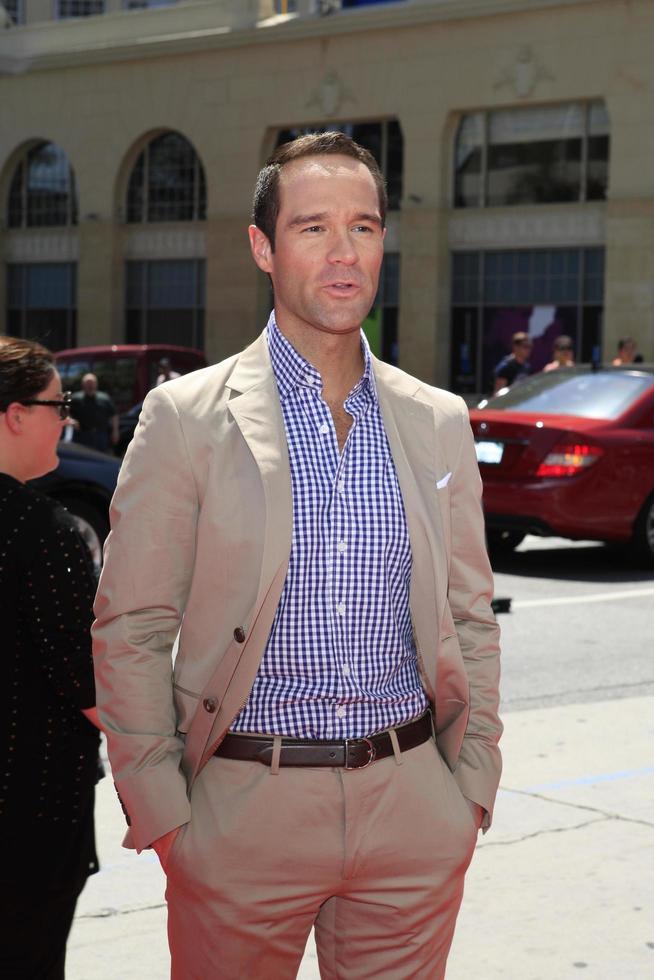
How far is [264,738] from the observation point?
8.83 feet

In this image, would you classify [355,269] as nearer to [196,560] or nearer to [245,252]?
[196,560]

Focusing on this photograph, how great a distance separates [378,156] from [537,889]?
1302 inches

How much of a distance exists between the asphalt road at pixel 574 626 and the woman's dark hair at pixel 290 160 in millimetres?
5111

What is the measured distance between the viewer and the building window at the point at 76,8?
48406 mm

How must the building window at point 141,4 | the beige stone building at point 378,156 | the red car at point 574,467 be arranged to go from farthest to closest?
the building window at point 141,4 → the beige stone building at point 378,156 → the red car at point 574,467

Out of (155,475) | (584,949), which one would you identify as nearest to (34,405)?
(155,475)

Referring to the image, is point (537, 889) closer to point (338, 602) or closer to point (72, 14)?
point (338, 602)

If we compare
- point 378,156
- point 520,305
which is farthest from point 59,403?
point 378,156

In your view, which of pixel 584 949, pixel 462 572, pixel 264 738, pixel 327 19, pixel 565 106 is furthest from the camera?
pixel 327 19

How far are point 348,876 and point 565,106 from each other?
32314 mm

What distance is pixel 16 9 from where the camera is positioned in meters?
49.2

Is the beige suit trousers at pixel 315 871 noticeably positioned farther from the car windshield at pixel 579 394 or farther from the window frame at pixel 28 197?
the window frame at pixel 28 197

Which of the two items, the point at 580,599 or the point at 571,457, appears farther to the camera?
the point at 571,457

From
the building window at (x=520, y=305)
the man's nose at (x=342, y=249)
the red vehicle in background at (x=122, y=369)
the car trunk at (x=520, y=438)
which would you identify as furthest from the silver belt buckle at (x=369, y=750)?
the building window at (x=520, y=305)
